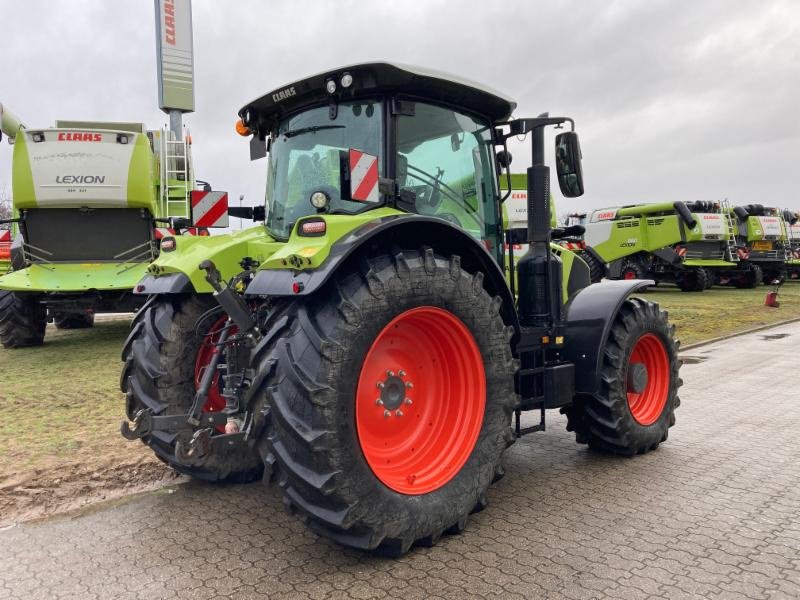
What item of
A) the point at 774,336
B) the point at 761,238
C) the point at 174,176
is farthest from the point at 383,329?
the point at 761,238

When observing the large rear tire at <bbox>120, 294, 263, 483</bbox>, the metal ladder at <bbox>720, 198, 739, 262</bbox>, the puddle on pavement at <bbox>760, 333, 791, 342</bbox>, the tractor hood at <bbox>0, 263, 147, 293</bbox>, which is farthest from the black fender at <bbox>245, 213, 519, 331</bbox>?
the metal ladder at <bbox>720, 198, 739, 262</bbox>

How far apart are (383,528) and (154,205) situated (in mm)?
8007

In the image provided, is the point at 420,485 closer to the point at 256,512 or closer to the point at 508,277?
the point at 256,512

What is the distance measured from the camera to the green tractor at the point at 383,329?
259 cm

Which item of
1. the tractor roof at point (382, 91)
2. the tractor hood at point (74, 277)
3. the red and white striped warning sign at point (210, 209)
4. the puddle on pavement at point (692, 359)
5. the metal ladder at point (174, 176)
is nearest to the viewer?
the tractor roof at point (382, 91)

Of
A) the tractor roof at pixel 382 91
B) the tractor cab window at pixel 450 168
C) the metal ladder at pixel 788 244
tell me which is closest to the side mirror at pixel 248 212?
the tractor roof at pixel 382 91

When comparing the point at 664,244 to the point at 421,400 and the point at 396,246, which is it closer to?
the point at 421,400

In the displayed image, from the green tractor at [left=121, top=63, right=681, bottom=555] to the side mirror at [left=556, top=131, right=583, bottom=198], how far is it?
0.04 ft

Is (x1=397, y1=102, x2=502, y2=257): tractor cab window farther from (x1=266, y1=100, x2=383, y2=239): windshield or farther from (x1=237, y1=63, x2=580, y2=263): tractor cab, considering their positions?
(x1=266, y1=100, x2=383, y2=239): windshield

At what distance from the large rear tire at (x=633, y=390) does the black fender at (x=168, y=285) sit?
2563mm

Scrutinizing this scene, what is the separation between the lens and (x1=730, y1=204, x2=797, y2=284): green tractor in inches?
879

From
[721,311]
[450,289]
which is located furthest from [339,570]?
[721,311]

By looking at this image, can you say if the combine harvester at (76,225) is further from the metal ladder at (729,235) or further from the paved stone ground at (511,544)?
the metal ladder at (729,235)

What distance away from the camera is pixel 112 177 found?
29.3 feet
